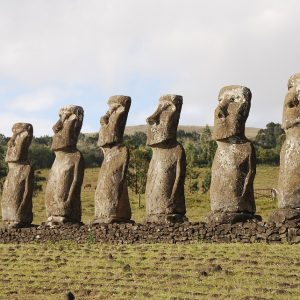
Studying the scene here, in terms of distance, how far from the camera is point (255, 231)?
15.0 meters

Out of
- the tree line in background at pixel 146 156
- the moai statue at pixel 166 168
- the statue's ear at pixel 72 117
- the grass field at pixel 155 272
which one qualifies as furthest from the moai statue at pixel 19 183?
the tree line in background at pixel 146 156

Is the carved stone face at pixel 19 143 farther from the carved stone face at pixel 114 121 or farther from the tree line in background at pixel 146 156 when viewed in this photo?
the tree line in background at pixel 146 156

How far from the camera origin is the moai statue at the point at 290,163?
49.2 ft

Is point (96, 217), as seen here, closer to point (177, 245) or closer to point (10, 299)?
point (177, 245)

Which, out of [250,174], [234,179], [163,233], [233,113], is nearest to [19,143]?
[163,233]

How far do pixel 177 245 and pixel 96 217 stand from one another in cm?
397

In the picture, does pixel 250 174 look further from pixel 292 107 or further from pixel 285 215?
pixel 292 107

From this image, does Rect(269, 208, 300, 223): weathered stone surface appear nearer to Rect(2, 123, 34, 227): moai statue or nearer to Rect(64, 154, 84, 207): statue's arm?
Rect(64, 154, 84, 207): statue's arm

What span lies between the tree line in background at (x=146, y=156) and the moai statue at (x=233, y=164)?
221 inches

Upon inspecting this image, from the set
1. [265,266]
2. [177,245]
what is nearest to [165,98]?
[177,245]

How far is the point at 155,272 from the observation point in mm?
12930

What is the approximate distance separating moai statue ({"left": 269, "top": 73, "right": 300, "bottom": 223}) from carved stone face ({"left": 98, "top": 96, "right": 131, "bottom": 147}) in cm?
525

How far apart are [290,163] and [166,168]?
12.0 feet

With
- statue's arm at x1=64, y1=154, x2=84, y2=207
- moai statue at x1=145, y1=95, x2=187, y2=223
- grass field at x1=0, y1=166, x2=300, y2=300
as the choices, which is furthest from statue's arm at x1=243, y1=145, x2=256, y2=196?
statue's arm at x1=64, y1=154, x2=84, y2=207
